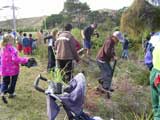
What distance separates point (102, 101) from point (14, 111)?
6.84 feet

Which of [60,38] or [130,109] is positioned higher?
[60,38]

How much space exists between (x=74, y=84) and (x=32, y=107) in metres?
2.52

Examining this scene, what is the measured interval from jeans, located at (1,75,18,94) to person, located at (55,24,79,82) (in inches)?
48.8

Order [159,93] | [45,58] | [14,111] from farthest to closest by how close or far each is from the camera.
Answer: [45,58], [14,111], [159,93]

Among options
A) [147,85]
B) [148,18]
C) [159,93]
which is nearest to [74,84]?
[159,93]

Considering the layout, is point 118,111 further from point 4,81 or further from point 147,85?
point 147,85

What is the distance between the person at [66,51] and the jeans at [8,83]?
4.06ft

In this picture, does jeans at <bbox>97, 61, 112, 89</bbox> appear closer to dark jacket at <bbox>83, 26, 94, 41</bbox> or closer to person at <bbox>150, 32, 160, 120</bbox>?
person at <bbox>150, 32, 160, 120</bbox>

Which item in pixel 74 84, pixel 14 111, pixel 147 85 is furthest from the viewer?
pixel 147 85

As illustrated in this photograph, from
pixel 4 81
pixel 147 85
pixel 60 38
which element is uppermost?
pixel 60 38

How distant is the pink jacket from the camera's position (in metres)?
8.22

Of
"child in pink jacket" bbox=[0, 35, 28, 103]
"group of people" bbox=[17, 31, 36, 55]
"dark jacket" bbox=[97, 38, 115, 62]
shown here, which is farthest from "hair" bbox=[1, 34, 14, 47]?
"group of people" bbox=[17, 31, 36, 55]

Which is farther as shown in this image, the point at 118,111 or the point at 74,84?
the point at 118,111

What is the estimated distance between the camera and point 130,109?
28.3 feet
